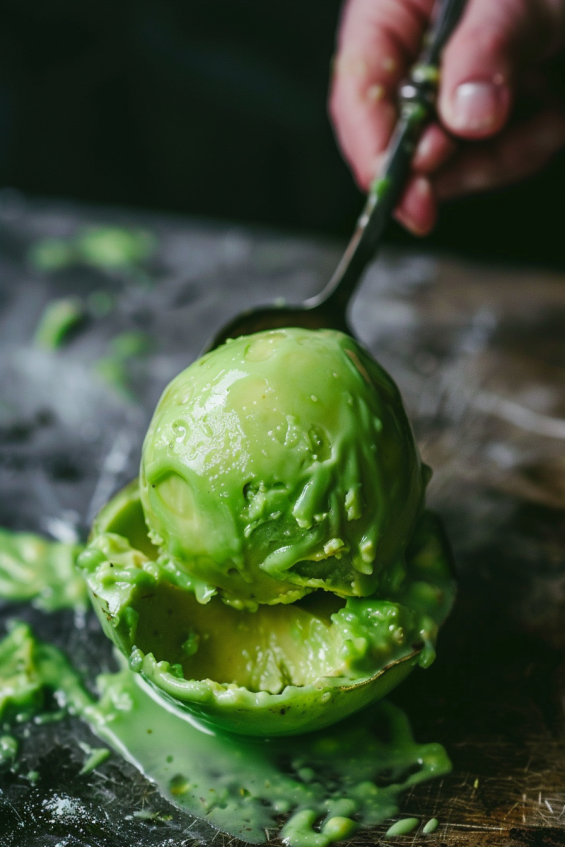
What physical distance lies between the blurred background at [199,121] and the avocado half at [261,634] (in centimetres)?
192

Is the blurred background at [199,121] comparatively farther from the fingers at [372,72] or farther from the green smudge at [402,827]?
the green smudge at [402,827]

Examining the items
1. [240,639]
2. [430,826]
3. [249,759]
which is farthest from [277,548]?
[430,826]

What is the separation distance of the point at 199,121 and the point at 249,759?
7.98ft

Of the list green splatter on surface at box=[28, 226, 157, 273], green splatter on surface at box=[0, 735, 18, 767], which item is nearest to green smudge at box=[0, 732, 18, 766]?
green splatter on surface at box=[0, 735, 18, 767]

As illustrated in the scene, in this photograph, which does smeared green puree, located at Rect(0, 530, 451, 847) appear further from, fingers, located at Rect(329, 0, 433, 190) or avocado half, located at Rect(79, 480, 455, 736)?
fingers, located at Rect(329, 0, 433, 190)

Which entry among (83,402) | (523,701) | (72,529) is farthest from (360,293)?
(523,701)

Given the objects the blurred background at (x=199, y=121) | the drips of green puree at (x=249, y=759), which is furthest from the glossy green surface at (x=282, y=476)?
the blurred background at (x=199, y=121)

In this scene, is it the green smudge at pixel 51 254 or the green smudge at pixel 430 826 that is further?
the green smudge at pixel 51 254

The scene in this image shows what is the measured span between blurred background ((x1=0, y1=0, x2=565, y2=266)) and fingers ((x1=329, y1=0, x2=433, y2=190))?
69 cm

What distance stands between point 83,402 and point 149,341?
29cm

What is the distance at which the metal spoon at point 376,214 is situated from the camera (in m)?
1.65

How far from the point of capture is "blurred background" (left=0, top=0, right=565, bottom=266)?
2783mm

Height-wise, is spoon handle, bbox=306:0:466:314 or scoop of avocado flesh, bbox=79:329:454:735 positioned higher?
spoon handle, bbox=306:0:466:314

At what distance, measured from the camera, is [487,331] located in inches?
87.1
